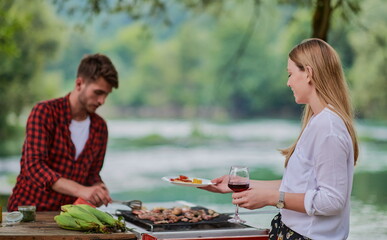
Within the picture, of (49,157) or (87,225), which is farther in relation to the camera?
(49,157)

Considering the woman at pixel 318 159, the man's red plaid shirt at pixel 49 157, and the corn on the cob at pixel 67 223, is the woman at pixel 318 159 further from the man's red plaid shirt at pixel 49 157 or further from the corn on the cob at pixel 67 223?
the man's red plaid shirt at pixel 49 157

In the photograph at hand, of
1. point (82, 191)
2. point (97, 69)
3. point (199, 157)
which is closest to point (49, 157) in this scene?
point (82, 191)

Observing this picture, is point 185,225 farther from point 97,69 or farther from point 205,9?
point 205,9

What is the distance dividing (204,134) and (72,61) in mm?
6110

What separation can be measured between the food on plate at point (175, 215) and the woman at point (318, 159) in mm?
788

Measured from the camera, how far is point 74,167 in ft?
13.4

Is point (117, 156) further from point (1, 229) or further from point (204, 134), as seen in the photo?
point (1, 229)

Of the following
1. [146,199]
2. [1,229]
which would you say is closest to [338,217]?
[1,229]

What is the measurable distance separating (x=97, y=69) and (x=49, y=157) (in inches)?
23.8

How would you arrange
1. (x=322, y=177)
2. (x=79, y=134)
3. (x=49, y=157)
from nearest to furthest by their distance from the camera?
(x=322, y=177) → (x=49, y=157) → (x=79, y=134)

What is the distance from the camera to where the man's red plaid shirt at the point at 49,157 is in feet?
12.6

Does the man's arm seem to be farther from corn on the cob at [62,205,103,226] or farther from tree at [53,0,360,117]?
tree at [53,0,360,117]

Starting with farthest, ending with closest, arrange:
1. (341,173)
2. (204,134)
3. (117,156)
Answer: (204,134) → (117,156) → (341,173)

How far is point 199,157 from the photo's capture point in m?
25.9
